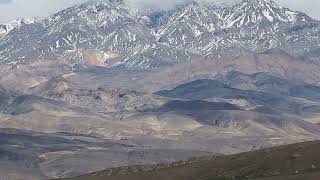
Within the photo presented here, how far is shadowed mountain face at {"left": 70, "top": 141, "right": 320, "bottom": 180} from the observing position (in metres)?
119

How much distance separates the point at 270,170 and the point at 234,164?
11.2 metres

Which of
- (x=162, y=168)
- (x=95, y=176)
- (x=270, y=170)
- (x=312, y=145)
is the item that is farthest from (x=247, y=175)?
(x=95, y=176)

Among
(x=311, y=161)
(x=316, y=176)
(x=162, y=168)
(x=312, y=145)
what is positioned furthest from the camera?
(x=162, y=168)

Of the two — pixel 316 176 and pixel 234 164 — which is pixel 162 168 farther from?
pixel 316 176

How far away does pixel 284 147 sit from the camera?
5369 inches

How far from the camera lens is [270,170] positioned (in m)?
123

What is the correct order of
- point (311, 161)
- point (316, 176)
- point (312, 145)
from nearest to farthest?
point (316, 176) < point (311, 161) < point (312, 145)

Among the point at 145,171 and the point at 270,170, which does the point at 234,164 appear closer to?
the point at 270,170

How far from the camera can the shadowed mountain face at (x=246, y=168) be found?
119 metres

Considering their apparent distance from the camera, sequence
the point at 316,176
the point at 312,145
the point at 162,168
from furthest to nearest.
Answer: the point at 162,168 < the point at 312,145 < the point at 316,176

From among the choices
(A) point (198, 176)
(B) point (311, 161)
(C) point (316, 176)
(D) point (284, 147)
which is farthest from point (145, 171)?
(C) point (316, 176)

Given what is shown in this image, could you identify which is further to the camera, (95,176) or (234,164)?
(95,176)

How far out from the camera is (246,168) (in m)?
128

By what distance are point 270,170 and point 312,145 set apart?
35.8 feet
